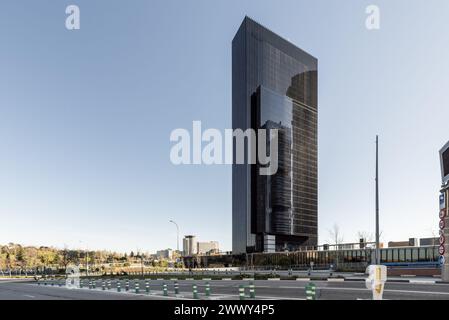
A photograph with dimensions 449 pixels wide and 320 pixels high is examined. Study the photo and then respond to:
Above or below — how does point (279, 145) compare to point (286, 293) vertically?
above

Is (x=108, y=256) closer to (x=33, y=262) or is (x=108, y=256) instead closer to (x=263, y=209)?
A: (x=33, y=262)

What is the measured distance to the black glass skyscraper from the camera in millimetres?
155125

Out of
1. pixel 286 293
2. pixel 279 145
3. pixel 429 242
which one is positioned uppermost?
pixel 279 145

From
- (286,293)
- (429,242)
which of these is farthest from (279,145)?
(286,293)

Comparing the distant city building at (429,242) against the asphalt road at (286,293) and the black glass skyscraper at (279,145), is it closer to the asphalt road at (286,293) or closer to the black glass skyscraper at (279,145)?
the asphalt road at (286,293)

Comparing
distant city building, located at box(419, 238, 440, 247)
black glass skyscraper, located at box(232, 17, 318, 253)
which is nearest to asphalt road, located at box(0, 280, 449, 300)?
distant city building, located at box(419, 238, 440, 247)

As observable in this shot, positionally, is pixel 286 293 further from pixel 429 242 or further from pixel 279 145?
pixel 279 145

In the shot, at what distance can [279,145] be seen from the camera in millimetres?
163000

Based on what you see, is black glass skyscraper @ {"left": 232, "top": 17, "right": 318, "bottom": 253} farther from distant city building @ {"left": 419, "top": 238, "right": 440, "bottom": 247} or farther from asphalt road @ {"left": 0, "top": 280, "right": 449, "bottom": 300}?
asphalt road @ {"left": 0, "top": 280, "right": 449, "bottom": 300}

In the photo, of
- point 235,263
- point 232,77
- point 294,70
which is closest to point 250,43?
point 232,77

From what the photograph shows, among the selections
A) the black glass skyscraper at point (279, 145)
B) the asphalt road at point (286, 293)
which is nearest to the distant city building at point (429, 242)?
the asphalt road at point (286, 293)

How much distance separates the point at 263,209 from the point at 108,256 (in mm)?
82039

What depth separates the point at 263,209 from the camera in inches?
6083

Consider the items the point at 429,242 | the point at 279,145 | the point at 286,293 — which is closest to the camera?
the point at 286,293
